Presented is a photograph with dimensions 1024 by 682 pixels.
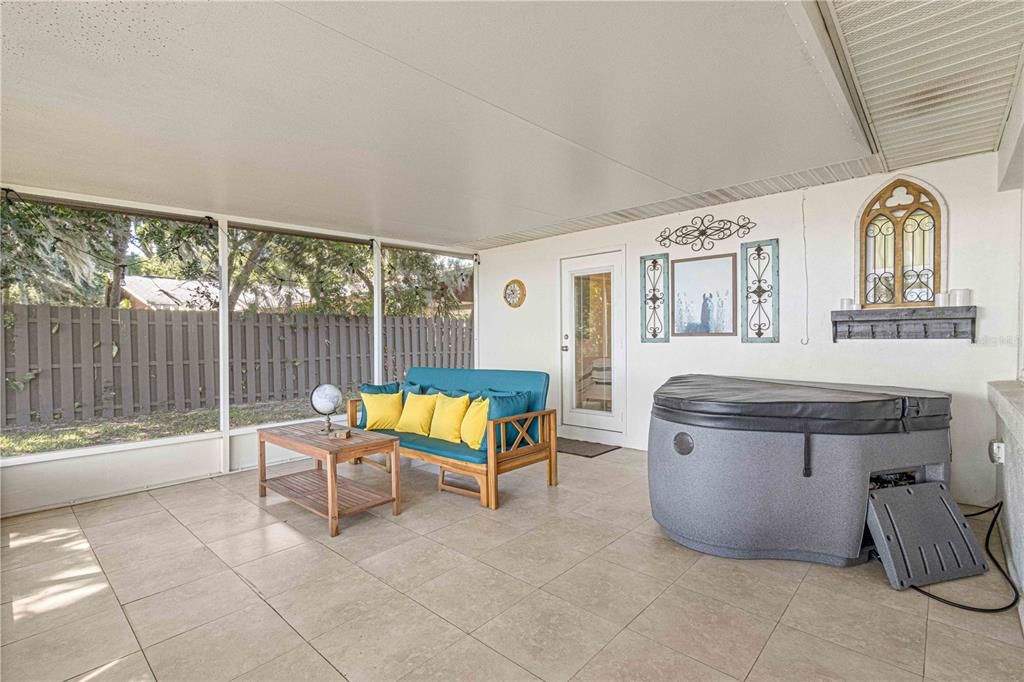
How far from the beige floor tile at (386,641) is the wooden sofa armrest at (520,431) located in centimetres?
141

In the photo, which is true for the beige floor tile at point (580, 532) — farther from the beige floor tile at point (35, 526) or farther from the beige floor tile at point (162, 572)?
the beige floor tile at point (35, 526)

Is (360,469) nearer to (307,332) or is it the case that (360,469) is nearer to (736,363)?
(307,332)

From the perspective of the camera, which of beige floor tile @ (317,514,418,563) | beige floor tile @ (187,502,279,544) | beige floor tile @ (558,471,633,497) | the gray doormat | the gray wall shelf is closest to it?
beige floor tile @ (317,514,418,563)

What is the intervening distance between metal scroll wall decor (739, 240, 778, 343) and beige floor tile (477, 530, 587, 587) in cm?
267

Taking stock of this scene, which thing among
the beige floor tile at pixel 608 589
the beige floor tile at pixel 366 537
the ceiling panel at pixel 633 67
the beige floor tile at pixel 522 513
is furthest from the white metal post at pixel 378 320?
Result: the beige floor tile at pixel 608 589

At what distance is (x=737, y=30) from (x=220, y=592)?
3.39 meters

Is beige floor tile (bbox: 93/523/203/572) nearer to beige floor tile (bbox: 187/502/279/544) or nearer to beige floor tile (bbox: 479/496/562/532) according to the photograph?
beige floor tile (bbox: 187/502/279/544)

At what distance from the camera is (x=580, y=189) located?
3984mm

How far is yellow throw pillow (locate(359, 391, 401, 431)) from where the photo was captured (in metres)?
4.46

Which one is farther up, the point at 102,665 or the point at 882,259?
the point at 882,259

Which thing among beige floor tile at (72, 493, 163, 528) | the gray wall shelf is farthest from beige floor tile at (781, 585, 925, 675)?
beige floor tile at (72, 493, 163, 528)

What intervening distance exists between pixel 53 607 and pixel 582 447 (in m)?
4.20

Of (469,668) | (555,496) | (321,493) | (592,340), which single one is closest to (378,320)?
(592,340)

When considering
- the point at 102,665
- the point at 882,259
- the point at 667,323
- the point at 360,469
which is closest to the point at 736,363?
the point at 667,323
